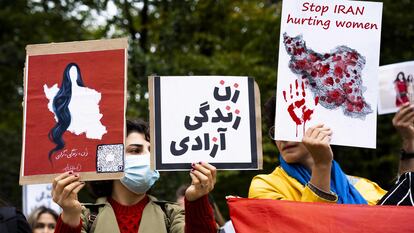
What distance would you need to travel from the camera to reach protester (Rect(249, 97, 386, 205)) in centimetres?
337

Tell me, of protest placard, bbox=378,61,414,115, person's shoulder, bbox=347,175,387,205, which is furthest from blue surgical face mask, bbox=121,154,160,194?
protest placard, bbox=378,61,414,115

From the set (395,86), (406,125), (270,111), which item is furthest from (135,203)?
(395,86)

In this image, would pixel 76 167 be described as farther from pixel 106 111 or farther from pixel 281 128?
pixel 281 128

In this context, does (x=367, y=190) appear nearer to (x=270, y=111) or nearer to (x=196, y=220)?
(x=270, y=111)

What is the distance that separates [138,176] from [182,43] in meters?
8.66

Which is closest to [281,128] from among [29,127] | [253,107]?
[253,107]

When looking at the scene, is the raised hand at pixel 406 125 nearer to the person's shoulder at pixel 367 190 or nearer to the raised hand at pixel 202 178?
the person's shoulder at pixel 367 190

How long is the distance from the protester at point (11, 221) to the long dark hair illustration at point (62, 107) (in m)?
0.36

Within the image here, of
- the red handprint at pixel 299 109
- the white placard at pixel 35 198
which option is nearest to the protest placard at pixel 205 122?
the red handprint at pixel 299 109

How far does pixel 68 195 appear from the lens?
3281 mm

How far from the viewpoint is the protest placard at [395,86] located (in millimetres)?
4953

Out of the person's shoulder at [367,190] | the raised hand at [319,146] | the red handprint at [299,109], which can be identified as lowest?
the person's shoulder at [367,190]

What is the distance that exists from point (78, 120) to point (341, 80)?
4.36 feet

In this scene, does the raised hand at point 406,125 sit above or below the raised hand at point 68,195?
above
